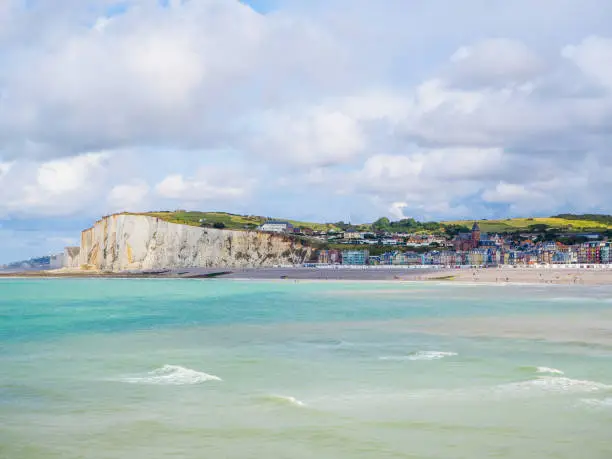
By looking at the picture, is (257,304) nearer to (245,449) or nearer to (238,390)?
(238,390)

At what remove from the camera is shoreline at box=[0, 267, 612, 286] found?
201 ft

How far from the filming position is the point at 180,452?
26.7 ft

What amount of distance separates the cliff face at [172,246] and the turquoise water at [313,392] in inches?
2963

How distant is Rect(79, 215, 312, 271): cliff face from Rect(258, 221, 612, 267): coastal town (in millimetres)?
9834

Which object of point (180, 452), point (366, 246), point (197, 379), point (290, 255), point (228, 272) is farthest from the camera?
point (366, 246)

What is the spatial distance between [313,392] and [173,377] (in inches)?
124

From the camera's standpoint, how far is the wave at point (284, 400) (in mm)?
10605

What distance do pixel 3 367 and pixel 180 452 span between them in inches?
336

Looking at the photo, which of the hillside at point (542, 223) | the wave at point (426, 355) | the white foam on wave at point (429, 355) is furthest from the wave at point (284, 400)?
the hillside at point (542, 223)

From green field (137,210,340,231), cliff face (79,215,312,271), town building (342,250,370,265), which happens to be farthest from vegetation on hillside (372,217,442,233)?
cliff face (79,215,312,271)

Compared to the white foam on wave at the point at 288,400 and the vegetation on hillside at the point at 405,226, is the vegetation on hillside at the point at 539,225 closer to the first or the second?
the vegetation on hillside at the point at 405,226

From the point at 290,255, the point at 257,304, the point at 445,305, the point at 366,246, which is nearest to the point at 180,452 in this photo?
the point at 445,305

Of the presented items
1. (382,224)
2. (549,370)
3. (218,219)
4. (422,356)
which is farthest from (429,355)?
(382,224)

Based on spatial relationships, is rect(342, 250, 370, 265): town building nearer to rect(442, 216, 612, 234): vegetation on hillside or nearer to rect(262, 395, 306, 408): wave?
rect(442, 216, 612, 234): vegetation on hillside
